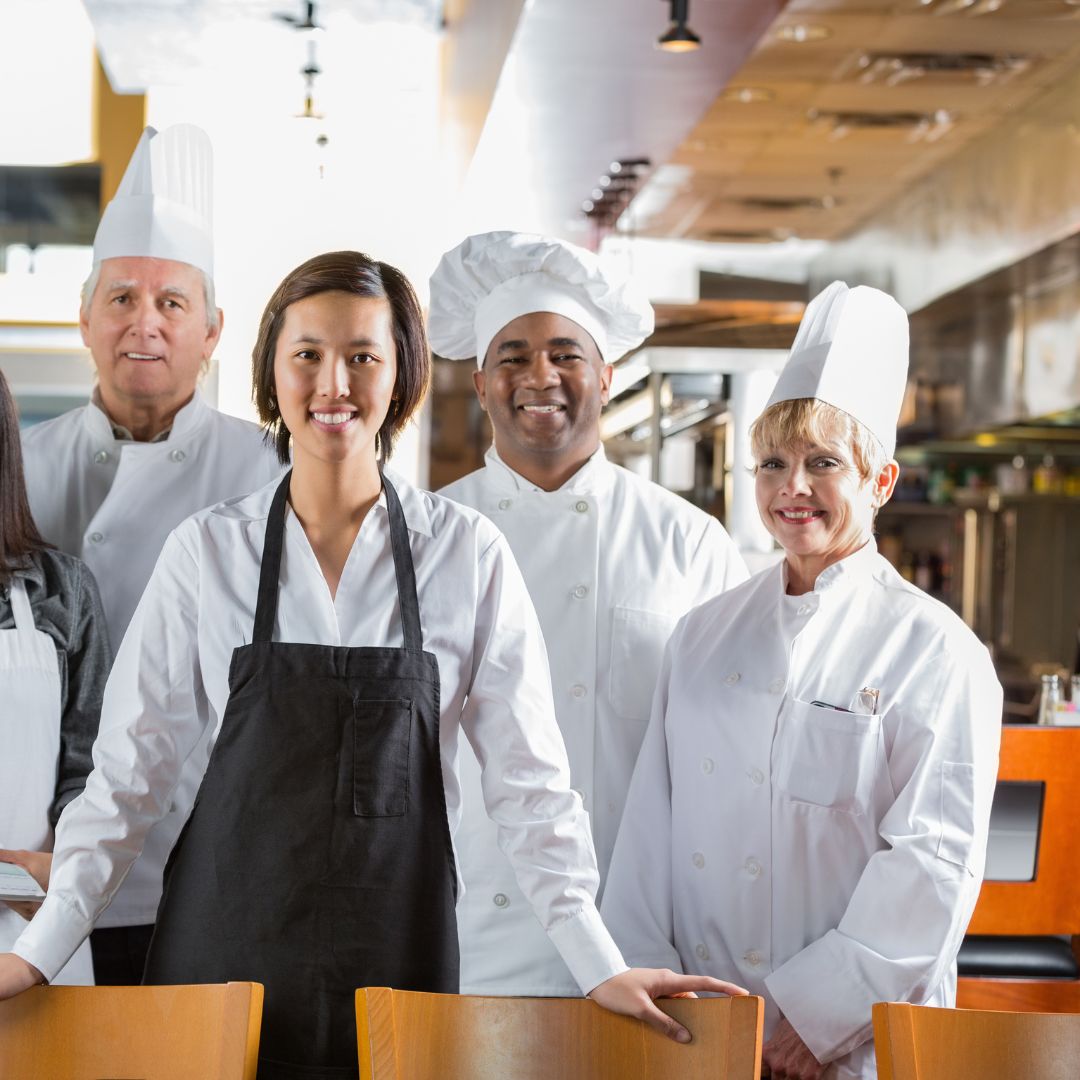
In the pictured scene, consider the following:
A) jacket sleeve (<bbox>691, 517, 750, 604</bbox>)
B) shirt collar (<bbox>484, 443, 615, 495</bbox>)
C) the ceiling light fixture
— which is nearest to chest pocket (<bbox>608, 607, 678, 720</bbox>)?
jacket sleeve (<bbox>691, 517, 750, 604</bbox>)

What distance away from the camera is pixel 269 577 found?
1.55 metres

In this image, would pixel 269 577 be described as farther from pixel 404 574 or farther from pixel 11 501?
pixel 11 501

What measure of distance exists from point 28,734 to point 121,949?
0.45 metres

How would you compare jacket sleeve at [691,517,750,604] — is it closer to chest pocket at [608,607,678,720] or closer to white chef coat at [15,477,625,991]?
chest pocket at [608,607,678,720]

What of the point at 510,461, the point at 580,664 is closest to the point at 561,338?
the point at 510,461

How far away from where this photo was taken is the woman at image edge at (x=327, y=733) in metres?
1.50

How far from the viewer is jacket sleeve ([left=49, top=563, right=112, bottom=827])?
1.87 meters

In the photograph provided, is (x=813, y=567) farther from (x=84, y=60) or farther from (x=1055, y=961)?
(x=84, y=60)

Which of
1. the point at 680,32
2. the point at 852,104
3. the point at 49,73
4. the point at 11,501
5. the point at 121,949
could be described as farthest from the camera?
the point at 49,73

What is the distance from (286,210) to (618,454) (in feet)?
6.09

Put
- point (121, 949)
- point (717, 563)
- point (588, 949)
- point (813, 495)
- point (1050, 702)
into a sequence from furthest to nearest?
point (1050, 702), point (717, 563), point (121, 949), point (813, 495), point (588, 949)

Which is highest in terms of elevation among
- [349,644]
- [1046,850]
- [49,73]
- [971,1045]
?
[49,73]

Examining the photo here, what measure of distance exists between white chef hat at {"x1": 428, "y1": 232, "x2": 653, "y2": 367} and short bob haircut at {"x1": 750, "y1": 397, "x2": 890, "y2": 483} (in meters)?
0.42

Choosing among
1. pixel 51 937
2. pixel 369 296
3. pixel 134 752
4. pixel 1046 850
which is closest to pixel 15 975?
pixel 51 937
